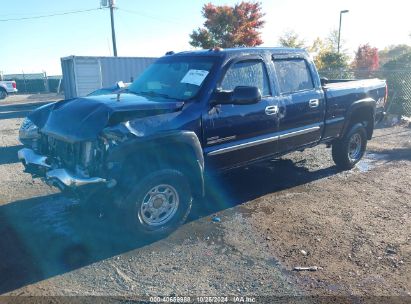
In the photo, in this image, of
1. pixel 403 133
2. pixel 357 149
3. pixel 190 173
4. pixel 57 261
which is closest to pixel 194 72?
pixel 190 173

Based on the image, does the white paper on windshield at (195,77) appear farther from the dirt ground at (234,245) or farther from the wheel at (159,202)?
the dirt ground at (234,245)

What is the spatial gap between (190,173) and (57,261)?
167 centimetres

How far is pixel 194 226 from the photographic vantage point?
444 cm

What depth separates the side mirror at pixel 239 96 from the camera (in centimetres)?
420

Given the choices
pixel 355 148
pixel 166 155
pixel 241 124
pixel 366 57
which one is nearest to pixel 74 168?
pixel 166 155

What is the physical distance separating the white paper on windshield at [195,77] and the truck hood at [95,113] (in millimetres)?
437

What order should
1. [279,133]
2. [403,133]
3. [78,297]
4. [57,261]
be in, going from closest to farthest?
[78,297], [57,261], [279,133], [403,133]

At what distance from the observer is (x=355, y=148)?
6.88m

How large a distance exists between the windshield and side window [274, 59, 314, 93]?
116 cm

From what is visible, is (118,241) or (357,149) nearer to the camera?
(118,241)

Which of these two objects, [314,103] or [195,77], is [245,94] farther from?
[314,103]

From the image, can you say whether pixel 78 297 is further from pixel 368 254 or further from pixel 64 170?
pixel 368 254

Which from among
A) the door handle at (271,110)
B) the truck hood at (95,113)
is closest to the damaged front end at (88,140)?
the truck hood at (95,113)

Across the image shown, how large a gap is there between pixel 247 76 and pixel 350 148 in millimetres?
3020
